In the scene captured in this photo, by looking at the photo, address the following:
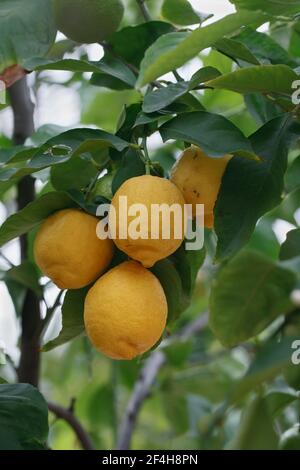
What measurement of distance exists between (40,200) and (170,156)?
0.54 m

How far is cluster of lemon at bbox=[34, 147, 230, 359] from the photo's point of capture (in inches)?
29.1

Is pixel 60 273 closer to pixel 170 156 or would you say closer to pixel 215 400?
pixel 170 156

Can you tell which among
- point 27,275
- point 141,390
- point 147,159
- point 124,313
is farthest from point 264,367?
point 141,390

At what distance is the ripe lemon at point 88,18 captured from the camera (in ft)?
2.89

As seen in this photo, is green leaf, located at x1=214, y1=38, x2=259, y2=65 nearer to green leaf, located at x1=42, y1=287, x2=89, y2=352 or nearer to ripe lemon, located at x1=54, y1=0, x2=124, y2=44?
ripe lemon, located at x1=54, y1=0, x2=124, y2=44

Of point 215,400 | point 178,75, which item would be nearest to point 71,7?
point 178,75

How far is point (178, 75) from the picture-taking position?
2.94ft

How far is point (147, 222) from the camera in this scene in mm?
731

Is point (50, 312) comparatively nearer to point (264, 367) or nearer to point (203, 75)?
point (203, 75)

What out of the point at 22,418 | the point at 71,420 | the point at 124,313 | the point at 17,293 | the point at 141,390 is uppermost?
the point at 124,313

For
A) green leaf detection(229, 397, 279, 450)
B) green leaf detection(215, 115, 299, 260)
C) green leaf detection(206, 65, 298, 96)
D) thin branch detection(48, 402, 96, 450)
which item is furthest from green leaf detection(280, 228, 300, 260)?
thin branch detection(48, 402, 96, 450)

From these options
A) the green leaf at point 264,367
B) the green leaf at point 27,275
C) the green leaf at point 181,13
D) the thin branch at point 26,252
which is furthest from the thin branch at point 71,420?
the green leaf at point 264,367

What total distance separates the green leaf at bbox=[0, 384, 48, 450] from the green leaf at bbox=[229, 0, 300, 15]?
46cm

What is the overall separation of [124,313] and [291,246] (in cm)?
19
